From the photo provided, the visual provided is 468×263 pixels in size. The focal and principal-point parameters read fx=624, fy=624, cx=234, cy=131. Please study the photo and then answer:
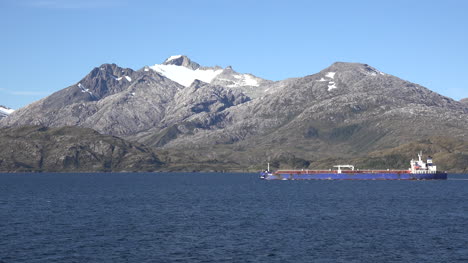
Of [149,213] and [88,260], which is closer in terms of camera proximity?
[88,260]

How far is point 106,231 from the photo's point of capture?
337 feet

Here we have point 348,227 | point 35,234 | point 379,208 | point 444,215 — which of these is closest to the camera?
point 35,234

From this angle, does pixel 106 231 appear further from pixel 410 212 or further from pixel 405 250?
pixel 410 212

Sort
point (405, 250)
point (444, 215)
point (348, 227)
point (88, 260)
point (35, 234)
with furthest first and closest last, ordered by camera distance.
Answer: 1. point (444, 215)
2. point (348, 227)
3. point (35, 234)
4. point (405, 250)
5. point (88, 260)

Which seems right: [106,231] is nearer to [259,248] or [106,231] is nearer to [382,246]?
[259,248]

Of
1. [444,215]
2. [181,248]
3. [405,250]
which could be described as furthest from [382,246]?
[444,215]

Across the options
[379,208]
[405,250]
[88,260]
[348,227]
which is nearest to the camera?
[88,260]

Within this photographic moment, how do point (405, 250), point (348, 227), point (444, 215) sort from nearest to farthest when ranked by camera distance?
point (405, 250) → point (348, 227) → point (444, 215)

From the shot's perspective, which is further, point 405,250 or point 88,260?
point 405,250

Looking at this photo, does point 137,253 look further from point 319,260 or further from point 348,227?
point 348,227

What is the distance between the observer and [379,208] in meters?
147

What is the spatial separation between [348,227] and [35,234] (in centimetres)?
5211

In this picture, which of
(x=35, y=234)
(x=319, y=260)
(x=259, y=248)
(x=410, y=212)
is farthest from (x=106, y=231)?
(x=410, y=212)

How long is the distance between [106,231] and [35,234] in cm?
1114
